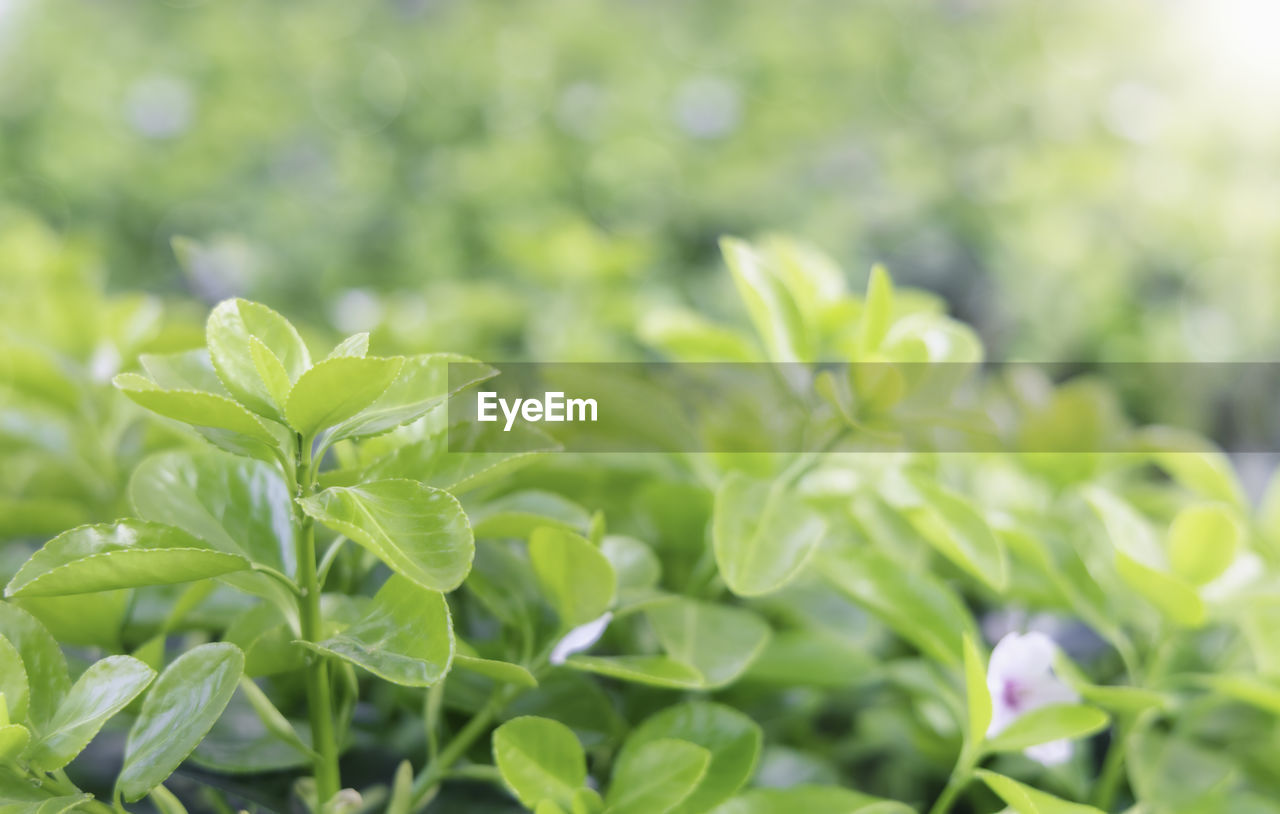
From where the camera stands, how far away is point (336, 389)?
42 cm

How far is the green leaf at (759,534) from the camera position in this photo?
526 millimetres

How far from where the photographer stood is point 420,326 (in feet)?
3.05

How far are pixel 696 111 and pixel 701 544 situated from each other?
1.60 meters

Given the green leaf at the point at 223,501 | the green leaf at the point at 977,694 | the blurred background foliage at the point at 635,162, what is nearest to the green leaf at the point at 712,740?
the green leaf at the point at 977,694

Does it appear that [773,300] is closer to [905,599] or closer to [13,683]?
[905,599]

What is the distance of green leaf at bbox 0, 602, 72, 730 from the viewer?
0.46 m

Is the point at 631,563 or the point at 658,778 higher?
the point at 631,563

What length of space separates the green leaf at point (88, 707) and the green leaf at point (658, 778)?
23 cm

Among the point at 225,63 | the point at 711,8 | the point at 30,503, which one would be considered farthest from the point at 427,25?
the point at 30,503

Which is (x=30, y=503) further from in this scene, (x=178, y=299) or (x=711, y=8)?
(x=711, y=8)

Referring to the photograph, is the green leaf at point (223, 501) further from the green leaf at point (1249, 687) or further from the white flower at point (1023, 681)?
the green leaf at point (1249, 687)

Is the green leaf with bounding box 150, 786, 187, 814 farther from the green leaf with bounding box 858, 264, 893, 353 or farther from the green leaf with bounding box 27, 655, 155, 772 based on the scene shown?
the green leaf with bounding box 858, 264, 893, 353

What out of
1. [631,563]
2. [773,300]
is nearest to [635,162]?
[773,300]

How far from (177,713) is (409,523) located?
146 millimetres
